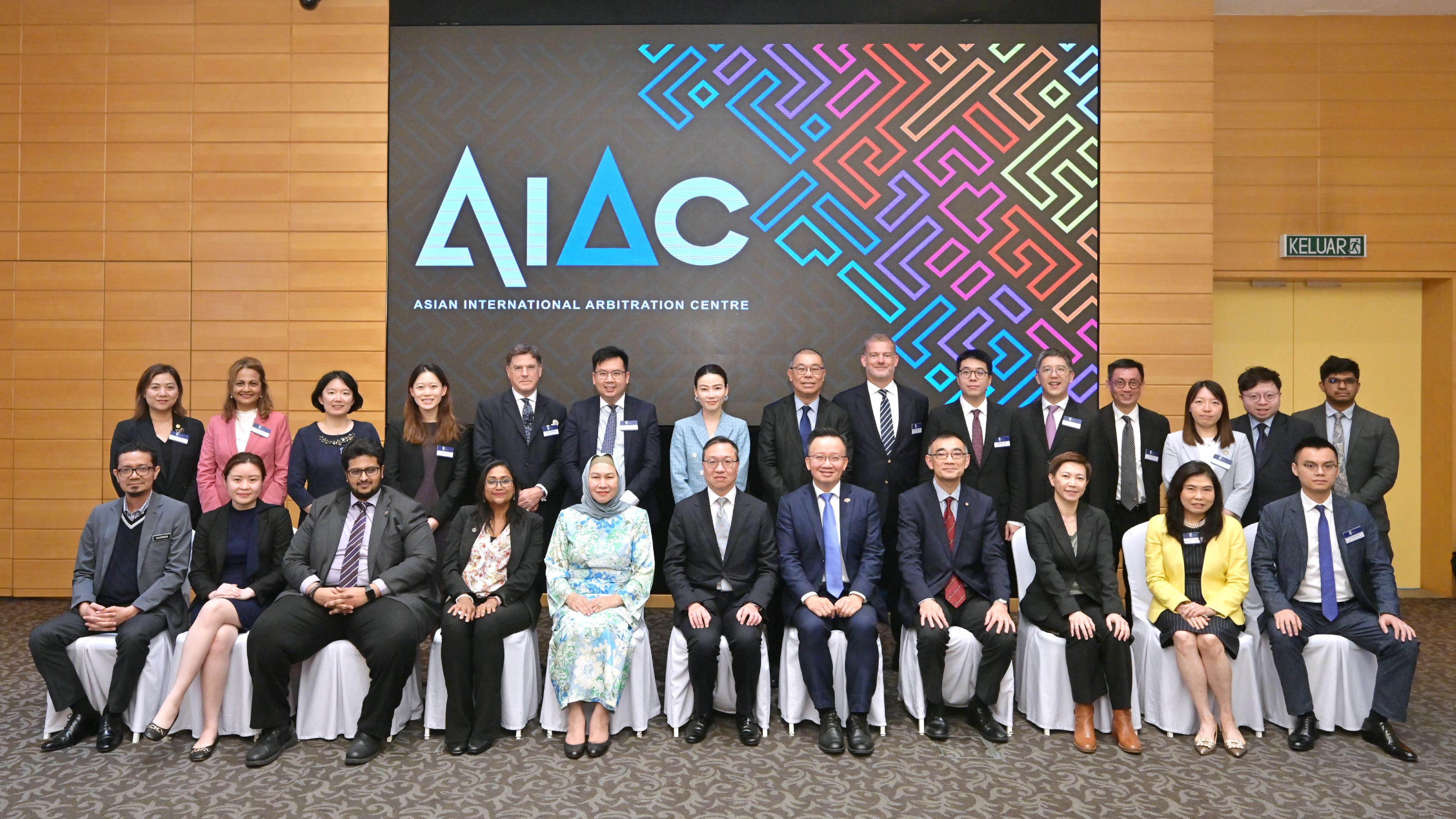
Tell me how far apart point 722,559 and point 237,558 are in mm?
2063

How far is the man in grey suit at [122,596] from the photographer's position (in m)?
3.38

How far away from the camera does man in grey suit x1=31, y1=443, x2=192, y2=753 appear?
11.1ft

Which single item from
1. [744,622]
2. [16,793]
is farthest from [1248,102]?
[16,793]

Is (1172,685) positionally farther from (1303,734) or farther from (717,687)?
(717,687)

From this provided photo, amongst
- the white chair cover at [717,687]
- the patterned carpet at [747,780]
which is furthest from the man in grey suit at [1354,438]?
the white chair cover at [717,687]

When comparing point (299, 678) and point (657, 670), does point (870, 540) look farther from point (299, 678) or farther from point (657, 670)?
point (299, 678)

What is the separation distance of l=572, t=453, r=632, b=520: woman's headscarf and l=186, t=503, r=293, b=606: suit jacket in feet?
4.12

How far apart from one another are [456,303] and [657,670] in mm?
2763

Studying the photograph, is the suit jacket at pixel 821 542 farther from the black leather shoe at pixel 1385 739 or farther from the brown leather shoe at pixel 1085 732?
the black leather shoe at pixel 1385 739

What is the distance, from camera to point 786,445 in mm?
4359

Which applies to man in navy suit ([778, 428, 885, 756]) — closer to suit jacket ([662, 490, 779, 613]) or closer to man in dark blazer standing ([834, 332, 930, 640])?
suit jacket ([662, 490, 779, 613])

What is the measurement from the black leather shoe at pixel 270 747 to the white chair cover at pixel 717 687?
4.93 feet

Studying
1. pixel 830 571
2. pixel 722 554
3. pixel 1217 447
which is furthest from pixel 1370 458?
pixel 722 554

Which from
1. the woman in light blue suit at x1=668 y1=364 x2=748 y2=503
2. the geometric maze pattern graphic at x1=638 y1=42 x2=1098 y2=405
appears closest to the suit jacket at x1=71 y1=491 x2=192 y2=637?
the woman in light blue suit at x1=668 y1=364 x2=748 y2=503
